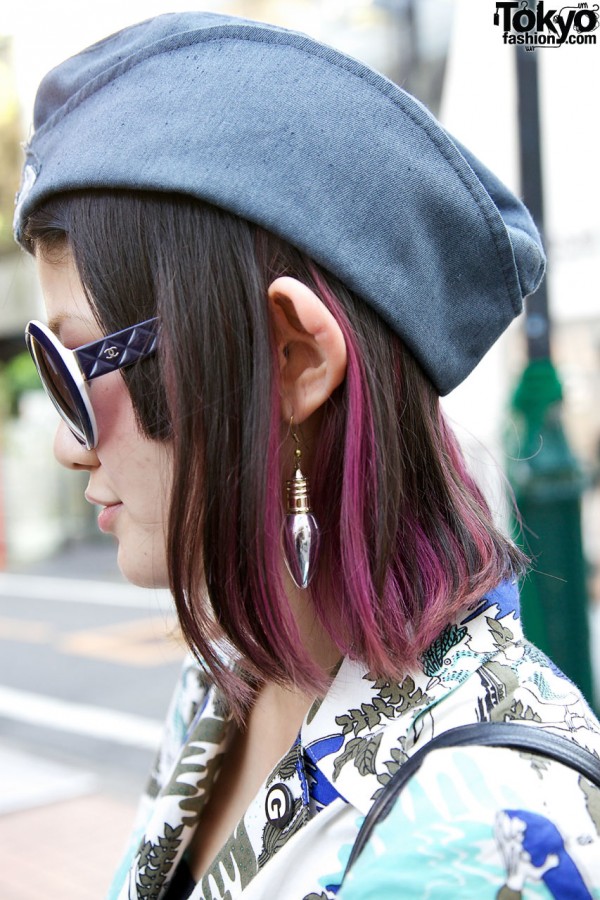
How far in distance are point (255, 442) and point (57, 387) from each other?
290mm

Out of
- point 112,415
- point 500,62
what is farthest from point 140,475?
point 500,62

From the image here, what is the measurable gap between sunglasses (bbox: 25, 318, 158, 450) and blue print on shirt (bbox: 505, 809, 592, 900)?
0.63 metres

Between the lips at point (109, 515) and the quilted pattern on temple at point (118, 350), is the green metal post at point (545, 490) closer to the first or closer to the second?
the lips at point (109, 515)

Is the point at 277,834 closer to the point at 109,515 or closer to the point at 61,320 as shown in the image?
the point at 109,515

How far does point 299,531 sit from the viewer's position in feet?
3.50

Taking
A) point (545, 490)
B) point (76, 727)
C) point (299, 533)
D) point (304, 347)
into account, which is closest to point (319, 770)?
point (299, 533)

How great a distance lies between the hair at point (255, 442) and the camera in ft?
3.29

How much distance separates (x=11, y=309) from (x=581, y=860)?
15.2m

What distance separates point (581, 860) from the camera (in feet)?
2.53

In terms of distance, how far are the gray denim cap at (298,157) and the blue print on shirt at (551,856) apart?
53cm

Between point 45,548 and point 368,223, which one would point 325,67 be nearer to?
point 368,223

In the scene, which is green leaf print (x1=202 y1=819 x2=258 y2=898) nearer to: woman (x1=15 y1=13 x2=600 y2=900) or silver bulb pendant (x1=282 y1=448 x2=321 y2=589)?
woman (x1=15 y1=13 x2=600 y2=900)

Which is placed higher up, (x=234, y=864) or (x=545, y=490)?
(x=234, y=864)

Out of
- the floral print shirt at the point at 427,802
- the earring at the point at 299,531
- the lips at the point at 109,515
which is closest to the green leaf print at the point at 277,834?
the floral print shirt at the point at 427,802
